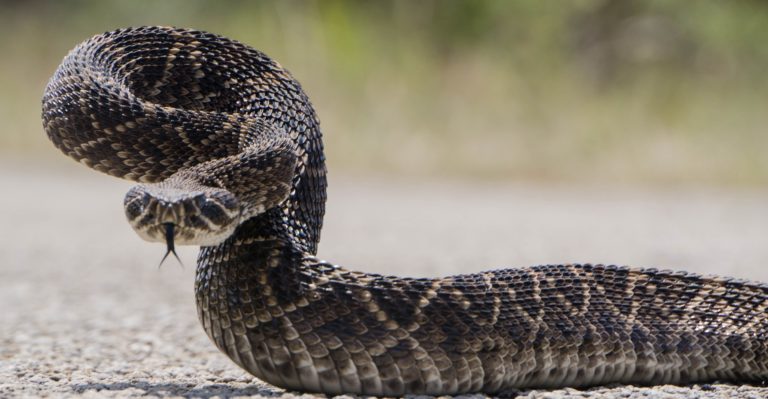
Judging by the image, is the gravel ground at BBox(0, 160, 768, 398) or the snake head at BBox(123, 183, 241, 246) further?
the gravel ground at BBox(0, 160, 768, 398)

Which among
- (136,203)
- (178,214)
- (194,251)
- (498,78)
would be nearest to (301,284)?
(178,214)

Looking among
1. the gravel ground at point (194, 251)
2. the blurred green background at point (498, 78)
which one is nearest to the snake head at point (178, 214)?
the gravel ground at point (194, 251)

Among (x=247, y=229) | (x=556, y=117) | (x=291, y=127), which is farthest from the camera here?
(x=556, y=117)

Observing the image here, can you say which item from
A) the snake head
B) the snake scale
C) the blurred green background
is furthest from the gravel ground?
the blurred green background

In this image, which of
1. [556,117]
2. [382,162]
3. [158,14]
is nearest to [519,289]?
[382,162]

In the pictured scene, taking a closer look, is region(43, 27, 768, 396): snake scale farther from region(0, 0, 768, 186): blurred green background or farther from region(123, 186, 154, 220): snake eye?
region(0, 0, 768, 186): blurred green background

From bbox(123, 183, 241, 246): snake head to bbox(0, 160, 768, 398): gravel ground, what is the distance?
2.30ft

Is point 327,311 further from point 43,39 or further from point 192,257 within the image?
point 43,39

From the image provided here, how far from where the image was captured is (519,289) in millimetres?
5188

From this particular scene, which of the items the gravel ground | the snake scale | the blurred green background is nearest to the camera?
the snake scale

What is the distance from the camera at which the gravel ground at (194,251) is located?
5320 mm

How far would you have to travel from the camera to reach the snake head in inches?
169

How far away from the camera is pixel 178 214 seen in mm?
4301

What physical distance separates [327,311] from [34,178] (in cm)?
1298
